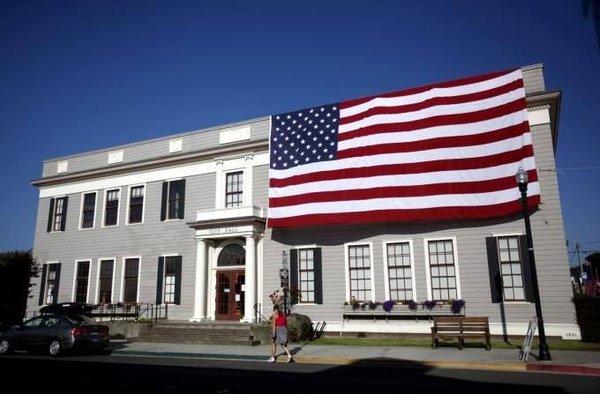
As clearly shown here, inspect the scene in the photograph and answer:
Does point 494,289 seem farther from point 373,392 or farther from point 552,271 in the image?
point 373,392

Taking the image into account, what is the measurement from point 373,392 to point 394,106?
560 inches

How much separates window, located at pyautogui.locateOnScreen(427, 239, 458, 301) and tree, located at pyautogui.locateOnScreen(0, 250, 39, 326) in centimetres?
2192

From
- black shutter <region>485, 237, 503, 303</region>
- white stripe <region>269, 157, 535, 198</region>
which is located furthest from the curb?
white stripe <region>269, 157, 535, 198</region>

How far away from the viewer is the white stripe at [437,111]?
18.9m

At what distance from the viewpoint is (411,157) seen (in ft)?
65.0

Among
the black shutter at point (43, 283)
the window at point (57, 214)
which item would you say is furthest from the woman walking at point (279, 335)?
the window at point (57, 214)

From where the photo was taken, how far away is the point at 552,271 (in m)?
17.6

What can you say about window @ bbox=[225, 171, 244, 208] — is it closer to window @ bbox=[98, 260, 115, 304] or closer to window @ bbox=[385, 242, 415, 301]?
window @ bbox=[385, 242, 415, 301]

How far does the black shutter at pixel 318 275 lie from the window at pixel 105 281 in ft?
40.4

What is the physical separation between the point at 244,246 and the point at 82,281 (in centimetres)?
1116

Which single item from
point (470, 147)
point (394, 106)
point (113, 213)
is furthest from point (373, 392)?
point (113, 213)

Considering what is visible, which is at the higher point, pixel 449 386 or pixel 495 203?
pixel 495 203

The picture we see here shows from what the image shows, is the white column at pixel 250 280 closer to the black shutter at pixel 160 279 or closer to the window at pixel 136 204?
the black shutter at pixel 160 279

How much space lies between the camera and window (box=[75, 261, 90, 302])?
27.6 meters
